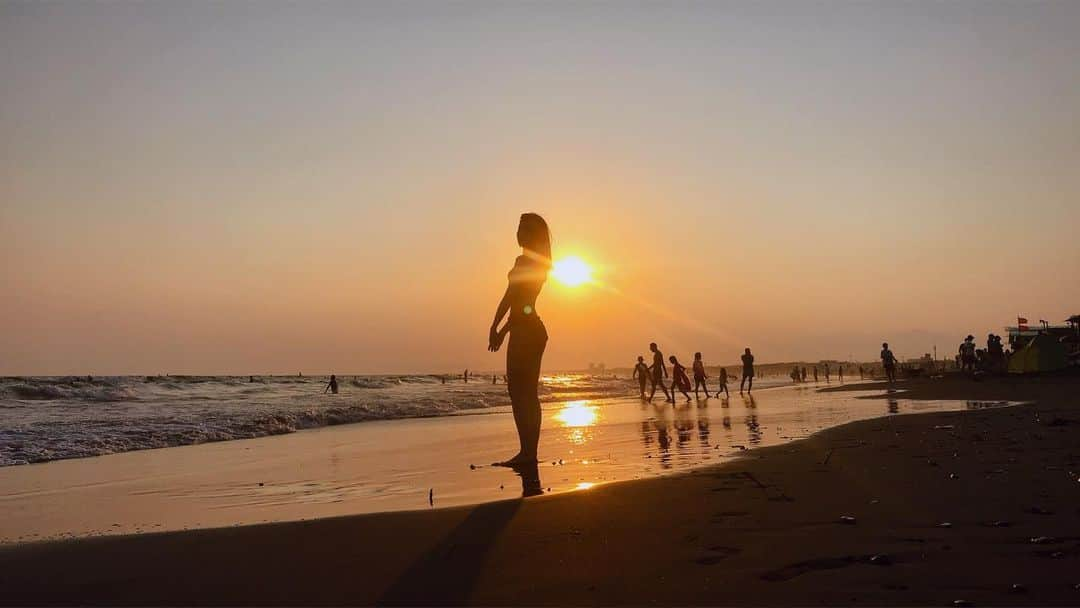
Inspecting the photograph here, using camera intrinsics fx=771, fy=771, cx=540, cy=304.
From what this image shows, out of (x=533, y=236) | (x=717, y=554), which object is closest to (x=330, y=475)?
(x=533, y=236)

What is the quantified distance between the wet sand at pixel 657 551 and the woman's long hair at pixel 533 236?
3168 mm

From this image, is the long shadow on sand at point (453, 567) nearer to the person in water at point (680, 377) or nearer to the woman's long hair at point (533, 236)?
the woman's long hair at point (533, 236)

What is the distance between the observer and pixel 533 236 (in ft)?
27.9

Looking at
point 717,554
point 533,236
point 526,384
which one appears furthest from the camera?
point 533,236

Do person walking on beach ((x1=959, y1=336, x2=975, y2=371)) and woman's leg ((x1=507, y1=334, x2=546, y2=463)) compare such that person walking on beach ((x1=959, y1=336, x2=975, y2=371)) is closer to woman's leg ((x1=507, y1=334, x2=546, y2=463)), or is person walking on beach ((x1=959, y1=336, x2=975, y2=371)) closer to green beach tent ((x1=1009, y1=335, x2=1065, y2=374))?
green beach tent ((x1=1009, y1=335, x2=1065, y2=374))

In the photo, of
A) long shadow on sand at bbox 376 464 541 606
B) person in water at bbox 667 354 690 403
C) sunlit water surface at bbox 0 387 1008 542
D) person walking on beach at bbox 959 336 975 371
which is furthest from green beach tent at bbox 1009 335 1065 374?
long shadow on sand at bbox 376 464 541 606

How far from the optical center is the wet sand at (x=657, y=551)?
3.22 meters

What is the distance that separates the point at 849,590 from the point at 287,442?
1459 centimetres

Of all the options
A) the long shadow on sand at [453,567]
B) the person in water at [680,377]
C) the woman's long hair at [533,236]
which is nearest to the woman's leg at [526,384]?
the woman's long hair at [533,236]

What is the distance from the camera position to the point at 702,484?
6.01 metres

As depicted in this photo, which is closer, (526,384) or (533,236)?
(526,384)

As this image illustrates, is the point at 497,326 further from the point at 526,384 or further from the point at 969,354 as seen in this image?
the point at 969,354

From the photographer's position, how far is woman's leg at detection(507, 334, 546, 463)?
8.25 metres

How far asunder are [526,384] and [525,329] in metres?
0.59
